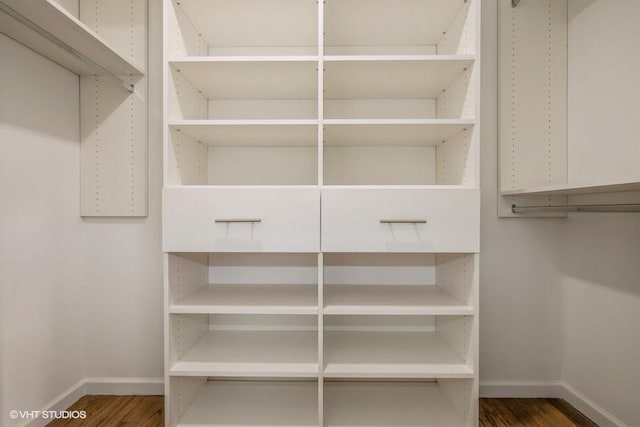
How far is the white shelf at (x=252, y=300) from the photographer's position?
4.71 feet

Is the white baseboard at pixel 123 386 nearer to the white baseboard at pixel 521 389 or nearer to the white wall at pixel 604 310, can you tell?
the white baseboard at pixel 521 389

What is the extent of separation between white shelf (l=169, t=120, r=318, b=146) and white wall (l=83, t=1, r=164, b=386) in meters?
0.40

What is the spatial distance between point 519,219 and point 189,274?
66.7 inches

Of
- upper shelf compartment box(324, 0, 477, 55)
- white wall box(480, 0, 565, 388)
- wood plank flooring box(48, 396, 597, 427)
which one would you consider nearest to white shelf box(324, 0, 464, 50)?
upper shelf compartment box(324, 0, 477, 55)

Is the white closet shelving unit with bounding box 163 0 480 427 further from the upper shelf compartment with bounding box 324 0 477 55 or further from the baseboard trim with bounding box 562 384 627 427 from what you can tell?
the baseboard trim with bounding box 562 384 627 427

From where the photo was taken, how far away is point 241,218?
1408 millimetres

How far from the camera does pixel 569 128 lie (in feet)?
5.78

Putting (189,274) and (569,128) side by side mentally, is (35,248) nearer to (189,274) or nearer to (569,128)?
(189,274)

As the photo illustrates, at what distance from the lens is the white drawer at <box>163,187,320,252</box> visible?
4.62 feet

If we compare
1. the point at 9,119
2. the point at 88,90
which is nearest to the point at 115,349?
the point at 9,119

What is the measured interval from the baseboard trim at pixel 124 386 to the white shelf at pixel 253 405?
12.0 inches

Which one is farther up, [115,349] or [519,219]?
[519,219]

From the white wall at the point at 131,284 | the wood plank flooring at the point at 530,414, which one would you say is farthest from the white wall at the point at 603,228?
the white wall at the point at 131,284

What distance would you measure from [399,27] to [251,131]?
2.84ft
